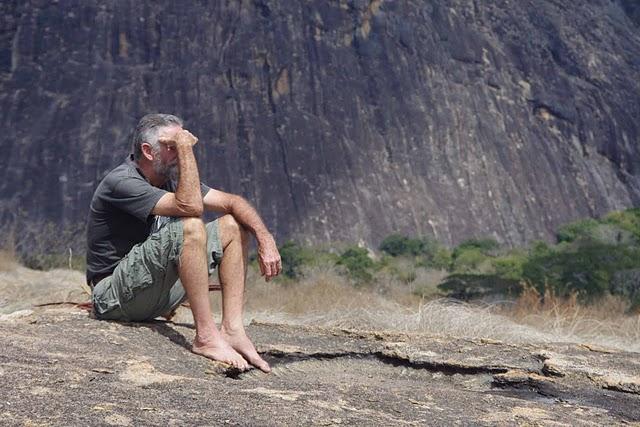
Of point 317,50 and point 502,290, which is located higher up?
point 317,50

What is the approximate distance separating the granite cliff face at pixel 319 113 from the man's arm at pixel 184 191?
67.4 ft

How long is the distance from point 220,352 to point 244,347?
0.21 m

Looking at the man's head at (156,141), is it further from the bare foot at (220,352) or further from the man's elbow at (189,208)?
the bare foot at (220,352)

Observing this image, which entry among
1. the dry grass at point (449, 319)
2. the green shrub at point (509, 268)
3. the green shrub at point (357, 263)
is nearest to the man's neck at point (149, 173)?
the dry grass at point (449, 319)

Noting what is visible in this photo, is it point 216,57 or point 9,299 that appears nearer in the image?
point 9,299

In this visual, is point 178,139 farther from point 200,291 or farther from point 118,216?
point 200,291

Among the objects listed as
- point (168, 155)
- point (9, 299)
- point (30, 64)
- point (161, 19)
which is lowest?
point (9, 299)

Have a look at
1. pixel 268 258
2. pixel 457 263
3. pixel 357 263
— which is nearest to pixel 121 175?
pixel 268 258

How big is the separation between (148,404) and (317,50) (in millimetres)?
27346

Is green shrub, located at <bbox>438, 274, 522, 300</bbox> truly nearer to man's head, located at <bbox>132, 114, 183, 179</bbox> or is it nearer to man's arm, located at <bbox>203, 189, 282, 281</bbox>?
man's arm, located at <bbox>203, 189, 282, 281</bbox>

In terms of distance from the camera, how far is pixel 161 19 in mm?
28516

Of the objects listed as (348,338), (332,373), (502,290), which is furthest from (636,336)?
(502,290)

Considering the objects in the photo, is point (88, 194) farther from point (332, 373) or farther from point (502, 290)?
point (332, 373)

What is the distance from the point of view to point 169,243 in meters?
4.31
